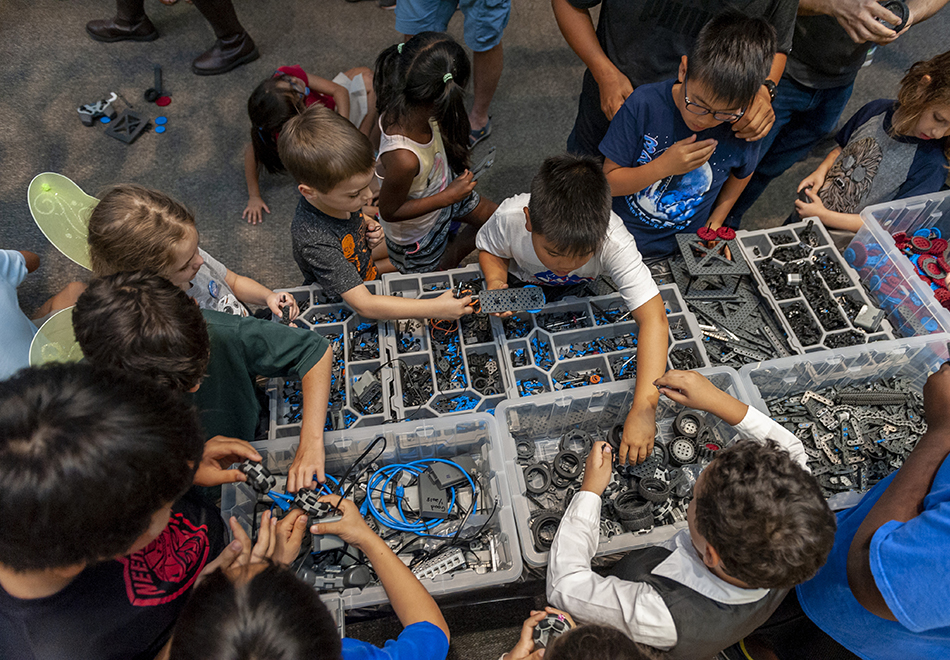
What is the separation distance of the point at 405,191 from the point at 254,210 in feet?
4.44

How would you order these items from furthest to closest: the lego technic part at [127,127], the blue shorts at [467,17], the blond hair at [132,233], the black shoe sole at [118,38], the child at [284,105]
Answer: the black shoe sole at [118,38], the lego technic part at [127,127], the blue shorts at [467,17], the child at [284,105], the blond hair at [132,233]

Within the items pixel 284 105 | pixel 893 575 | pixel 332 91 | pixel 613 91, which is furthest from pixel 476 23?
pixel 893 575

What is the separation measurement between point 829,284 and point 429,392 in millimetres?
1353

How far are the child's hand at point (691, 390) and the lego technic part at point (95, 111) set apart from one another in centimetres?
321

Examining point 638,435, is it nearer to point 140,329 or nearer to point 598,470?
point 598,470

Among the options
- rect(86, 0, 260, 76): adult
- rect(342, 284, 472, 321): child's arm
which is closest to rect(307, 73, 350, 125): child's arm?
rect(86, 0, 260, 76): adult

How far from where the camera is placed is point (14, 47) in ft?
10.7

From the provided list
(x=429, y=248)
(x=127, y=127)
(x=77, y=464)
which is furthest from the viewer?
(x=127, y=127)

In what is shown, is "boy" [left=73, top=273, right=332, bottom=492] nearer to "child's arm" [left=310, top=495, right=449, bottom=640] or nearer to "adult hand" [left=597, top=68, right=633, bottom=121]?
"child's arm" [left=310, top=495, right=449, bottom=640]

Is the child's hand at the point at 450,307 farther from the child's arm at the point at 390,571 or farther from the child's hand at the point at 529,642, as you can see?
the child's hand at the point at 529,642

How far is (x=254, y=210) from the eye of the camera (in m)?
2.69

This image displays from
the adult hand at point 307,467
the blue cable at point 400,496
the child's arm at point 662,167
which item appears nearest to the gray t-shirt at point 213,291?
the adult hand at point 307,467

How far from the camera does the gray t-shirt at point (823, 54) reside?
176 cm

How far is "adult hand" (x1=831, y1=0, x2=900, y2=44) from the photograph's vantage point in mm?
1517
